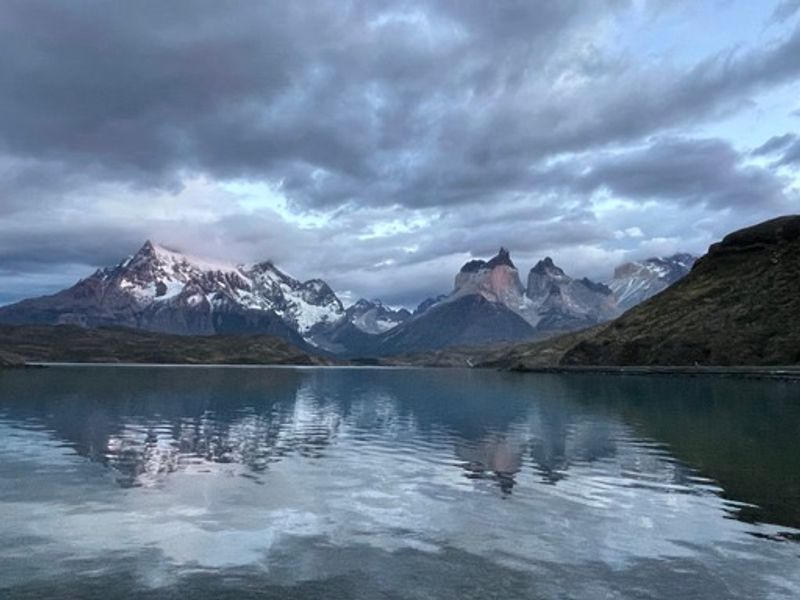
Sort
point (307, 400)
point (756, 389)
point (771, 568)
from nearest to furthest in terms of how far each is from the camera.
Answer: point (771, 568) → point (307, 400) → point (756, 389)

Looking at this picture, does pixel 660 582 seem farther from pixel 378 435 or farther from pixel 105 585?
pixel 378 435

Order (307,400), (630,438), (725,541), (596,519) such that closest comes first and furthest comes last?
1. (725,541)
2. (596,519)
3. (630,438)
4. (307,400)

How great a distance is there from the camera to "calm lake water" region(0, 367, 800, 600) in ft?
80.5

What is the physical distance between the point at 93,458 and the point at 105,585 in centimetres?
3234

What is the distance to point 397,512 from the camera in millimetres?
36000

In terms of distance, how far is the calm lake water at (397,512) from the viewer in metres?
24.5

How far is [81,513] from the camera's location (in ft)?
113

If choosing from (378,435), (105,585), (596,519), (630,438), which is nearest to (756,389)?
(630,438)

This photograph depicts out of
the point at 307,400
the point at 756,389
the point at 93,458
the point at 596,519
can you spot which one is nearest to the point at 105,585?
the point at 596,519

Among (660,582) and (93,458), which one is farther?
(93,458)

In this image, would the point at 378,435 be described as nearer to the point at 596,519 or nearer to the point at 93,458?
the point at 93,458

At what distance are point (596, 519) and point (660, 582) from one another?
9767 mm

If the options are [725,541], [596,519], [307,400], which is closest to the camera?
[725,541]

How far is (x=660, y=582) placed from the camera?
24625mm
